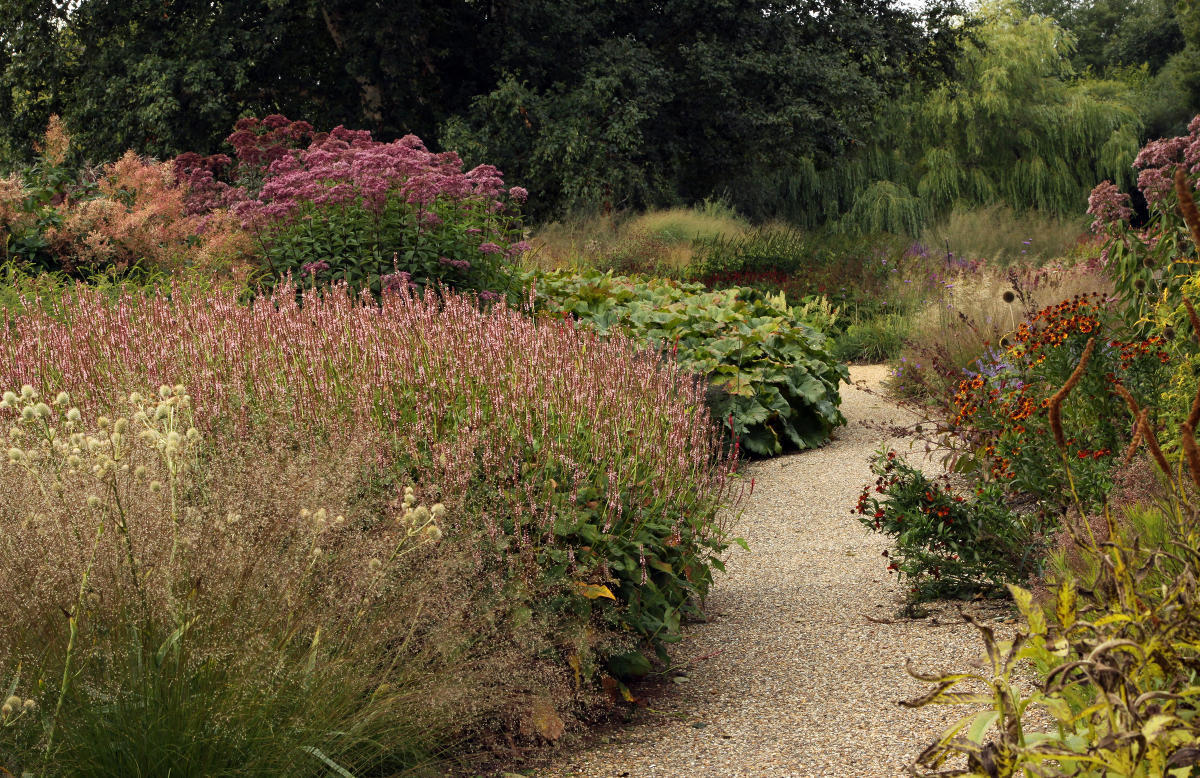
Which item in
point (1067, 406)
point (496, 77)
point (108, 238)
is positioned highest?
point (496, 77)

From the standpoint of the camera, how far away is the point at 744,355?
23.5 ft

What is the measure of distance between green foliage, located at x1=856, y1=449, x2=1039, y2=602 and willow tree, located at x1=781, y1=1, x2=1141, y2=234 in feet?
62.0

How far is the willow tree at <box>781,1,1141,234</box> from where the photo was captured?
22.8 metres

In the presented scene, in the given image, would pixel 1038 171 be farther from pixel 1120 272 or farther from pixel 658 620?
pixel 658 620

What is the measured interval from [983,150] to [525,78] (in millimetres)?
11638

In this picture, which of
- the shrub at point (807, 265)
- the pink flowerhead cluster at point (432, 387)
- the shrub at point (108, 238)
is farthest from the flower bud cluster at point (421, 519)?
the shrub at point (807, 265)

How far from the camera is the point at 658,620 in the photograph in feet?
11.3

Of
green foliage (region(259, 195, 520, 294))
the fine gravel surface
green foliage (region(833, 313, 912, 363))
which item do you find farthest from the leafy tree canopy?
the fine gravel surface

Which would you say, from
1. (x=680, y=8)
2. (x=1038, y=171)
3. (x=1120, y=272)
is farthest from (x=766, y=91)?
(x=1120, y=272)

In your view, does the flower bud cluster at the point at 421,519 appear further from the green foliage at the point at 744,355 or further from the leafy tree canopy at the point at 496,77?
the leafy tree canopy at the point at 496,77

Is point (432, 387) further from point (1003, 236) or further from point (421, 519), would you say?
point (1003, 236)

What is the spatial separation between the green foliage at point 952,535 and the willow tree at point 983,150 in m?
18.9

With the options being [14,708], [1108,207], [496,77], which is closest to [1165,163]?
[1108,207]

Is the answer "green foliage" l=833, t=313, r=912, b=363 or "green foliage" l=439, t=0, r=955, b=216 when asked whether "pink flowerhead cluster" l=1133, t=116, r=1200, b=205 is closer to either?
"green foliage" l=833, t=313, r=912, b=363
